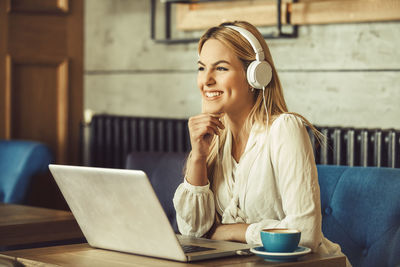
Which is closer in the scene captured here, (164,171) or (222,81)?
(222,81)

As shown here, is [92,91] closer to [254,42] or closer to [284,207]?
[254,42]

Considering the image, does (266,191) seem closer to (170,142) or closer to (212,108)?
(212,108)

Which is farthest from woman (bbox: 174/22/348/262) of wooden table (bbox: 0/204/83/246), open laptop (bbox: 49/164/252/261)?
wooden table (bbox: 0/204/83/246)

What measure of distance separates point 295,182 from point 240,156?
0.32 metres

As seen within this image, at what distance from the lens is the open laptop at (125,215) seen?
153 cm

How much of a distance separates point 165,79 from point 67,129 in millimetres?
761

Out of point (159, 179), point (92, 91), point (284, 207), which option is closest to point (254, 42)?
point (284, 207)

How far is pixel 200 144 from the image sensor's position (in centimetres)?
202

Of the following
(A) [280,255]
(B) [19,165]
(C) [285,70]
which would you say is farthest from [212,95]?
(B) [19,165]

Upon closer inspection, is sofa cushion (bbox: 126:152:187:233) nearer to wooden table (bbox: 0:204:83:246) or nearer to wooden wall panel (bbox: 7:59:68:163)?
wooden table (bbox: 0:204:83:246)

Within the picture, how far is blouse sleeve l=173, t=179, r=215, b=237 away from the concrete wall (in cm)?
123

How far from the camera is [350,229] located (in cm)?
229

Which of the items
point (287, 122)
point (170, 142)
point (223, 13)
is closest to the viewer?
point (287, 122)

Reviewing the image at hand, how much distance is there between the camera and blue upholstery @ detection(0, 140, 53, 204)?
10.9ft
